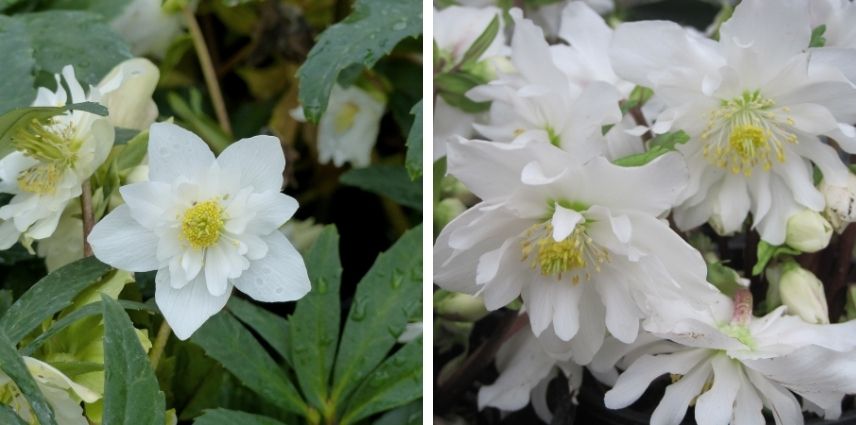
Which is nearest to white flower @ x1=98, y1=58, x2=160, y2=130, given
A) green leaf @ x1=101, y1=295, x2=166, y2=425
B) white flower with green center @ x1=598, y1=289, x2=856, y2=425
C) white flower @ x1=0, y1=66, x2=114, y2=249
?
white flower @ x1=0, y1=66, x2=114, y2=249

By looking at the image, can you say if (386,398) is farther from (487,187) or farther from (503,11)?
(503,11)

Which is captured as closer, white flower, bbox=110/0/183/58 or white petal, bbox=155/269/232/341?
white petal, bbox=155/269/232/341

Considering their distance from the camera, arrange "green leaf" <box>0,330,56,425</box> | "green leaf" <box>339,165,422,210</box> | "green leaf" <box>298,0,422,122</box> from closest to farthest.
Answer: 1. "green leaf" <box>0,330,56,425</box>
2. "green leaf" <box>298,0,422,122</box>
3. "green leaf" <box>339,165,422,210</box>

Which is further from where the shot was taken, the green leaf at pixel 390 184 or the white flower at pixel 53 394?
the green leaf at pixel 390 184

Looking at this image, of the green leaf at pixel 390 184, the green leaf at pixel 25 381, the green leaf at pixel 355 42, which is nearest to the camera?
the green leaf at pixel 25 381

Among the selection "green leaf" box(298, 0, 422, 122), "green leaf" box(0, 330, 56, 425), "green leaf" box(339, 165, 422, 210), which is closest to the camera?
"green leaf" box(0, 330, 56, 425)

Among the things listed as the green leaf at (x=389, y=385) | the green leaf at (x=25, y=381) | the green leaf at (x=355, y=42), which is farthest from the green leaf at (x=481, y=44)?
the green leaf at (x=25, y=381)

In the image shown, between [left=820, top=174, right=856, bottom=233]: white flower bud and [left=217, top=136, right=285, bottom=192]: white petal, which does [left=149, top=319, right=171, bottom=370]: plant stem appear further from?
[left=820, top=174, right=856, bottom=233]: white flower bud

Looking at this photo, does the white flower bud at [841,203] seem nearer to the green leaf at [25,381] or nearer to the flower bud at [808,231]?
the flower bud at [808,231]
